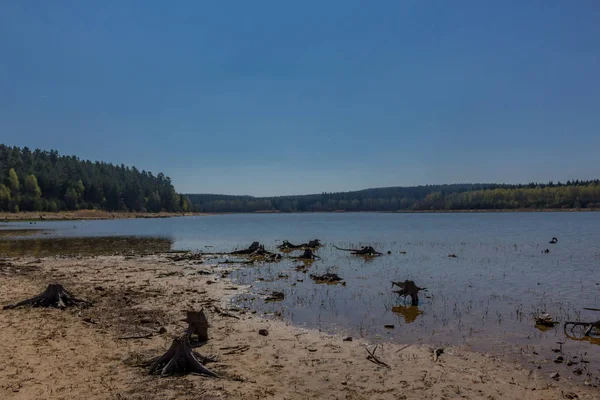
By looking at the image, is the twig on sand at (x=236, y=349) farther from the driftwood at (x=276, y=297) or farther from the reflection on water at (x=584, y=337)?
the reflection on water at (x=584, y=337)

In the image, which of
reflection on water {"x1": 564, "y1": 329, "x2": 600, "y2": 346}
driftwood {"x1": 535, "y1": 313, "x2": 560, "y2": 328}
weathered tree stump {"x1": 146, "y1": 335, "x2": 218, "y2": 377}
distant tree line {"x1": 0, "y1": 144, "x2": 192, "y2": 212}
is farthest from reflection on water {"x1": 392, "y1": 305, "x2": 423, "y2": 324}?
distant tree line {"x1": 0, "y1": 144, "x2": 192, "y2": 212}

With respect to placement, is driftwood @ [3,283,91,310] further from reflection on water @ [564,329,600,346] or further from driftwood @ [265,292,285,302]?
reflection on water @ [564,329,600,346]

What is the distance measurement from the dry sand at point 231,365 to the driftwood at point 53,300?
23.9 inches

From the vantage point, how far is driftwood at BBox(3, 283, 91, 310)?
588 inches

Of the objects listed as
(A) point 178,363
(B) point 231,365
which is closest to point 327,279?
(B) point 231,365

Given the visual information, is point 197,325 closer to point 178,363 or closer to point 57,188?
point 178,363

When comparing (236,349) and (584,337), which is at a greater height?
(236,349)

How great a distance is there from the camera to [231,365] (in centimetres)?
968

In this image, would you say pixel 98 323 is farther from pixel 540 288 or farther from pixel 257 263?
pixel 540 288

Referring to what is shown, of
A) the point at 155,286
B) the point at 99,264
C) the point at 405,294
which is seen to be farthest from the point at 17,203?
the point at 405,294

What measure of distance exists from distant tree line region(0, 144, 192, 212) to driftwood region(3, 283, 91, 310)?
138 m

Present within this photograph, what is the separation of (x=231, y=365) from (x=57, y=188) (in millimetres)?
166063

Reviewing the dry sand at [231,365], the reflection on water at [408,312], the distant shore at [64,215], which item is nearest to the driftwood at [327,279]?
the reflection on water at [408,312]

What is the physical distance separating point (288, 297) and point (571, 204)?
707ft
